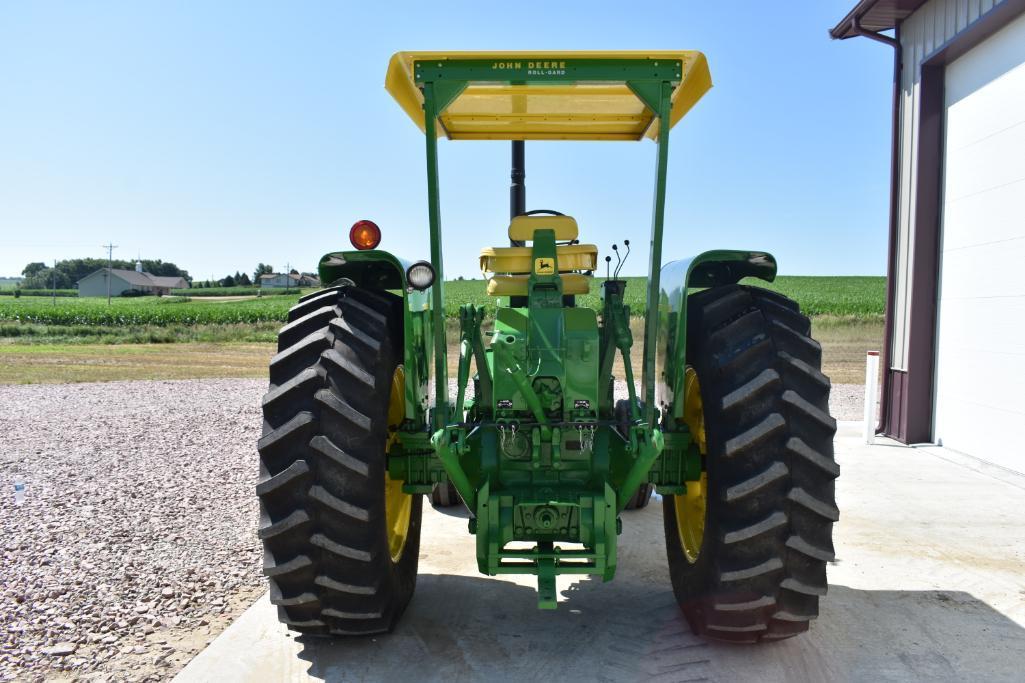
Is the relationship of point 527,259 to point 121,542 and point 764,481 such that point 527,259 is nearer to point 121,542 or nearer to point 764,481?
point 764,481

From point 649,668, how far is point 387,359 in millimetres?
1828

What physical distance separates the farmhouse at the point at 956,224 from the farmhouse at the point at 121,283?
289ft

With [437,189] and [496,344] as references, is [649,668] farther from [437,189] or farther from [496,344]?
[437,189]

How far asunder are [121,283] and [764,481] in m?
94.1

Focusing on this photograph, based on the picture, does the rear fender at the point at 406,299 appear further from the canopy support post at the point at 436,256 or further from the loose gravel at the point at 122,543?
the loose gravel at the point at 122,543

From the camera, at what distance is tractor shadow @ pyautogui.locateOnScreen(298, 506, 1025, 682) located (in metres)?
3.54

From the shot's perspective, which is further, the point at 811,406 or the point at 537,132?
the point at 537,132

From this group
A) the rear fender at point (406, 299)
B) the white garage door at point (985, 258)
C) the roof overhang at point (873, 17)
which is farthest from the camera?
the roof overhang at point (873, 17)

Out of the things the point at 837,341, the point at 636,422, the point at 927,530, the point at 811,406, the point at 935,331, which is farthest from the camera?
the point at 837,341

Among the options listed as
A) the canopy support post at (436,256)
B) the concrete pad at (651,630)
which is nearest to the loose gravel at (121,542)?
the concrete pad at (651,630)

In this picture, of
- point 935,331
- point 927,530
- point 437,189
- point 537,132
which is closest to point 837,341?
point 935,331

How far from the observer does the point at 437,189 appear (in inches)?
139

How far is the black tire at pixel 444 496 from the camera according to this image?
20.2 ft

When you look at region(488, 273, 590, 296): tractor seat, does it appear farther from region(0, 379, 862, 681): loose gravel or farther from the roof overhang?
the roof overhang
